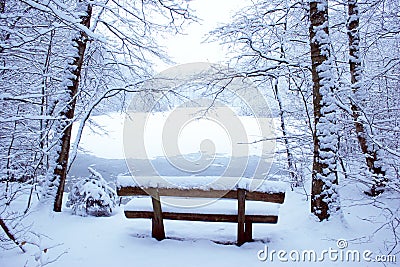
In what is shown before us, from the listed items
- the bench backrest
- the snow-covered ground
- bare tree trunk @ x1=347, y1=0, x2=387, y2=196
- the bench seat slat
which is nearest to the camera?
the snow-covered ground

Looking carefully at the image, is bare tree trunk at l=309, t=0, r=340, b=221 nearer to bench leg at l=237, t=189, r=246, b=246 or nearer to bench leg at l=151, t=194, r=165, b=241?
bench leg at l=237, t=189, r=246, b=246

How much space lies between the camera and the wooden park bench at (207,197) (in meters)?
3.19

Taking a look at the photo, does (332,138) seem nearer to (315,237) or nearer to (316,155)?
(316,155)

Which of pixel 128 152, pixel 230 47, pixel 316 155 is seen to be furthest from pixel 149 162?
pixel 316 155

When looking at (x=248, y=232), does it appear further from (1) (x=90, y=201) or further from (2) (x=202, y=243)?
(1) (x=90, y=201)

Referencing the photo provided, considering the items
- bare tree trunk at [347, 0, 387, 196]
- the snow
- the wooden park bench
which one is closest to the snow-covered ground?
the snow

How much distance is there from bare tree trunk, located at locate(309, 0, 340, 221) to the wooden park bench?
105 cm

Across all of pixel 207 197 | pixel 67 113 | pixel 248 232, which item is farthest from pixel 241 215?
pixel 67 113

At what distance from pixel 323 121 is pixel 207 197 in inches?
80.8

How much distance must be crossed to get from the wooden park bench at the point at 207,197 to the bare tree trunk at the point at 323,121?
41.4 inches

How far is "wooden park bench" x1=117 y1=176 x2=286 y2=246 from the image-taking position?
3193mm

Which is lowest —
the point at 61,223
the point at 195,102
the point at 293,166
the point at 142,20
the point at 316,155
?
the point at 61,223

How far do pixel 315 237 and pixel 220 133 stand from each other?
17.8 meters

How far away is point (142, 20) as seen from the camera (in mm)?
5117
